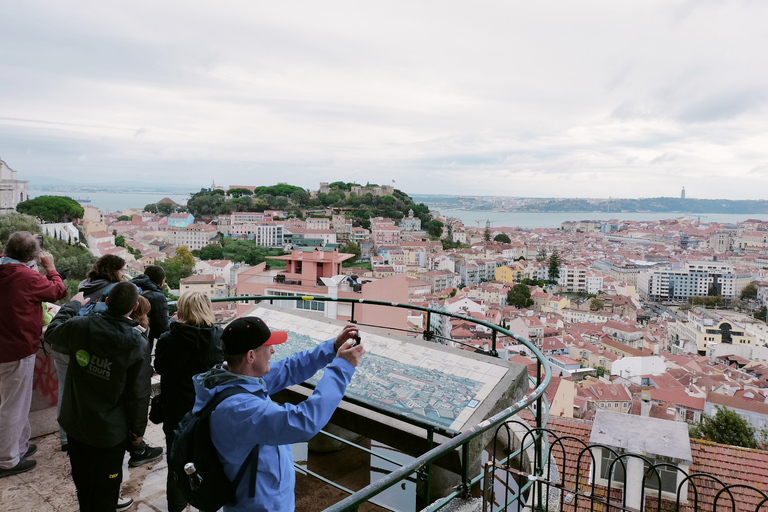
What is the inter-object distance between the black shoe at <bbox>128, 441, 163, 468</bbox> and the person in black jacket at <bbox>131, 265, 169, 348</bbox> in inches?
21.4

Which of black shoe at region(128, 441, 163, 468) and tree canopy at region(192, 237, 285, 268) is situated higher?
black shoe at region(128, 441, 163, 468)

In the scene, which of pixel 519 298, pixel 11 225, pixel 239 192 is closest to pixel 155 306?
pixel 11 225

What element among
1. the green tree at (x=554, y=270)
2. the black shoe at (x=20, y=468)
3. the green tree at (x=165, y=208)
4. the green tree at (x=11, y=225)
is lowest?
the green tree at (x=554, y=270)

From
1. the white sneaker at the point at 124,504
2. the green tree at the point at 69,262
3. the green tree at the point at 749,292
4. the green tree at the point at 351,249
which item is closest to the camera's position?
the white sneaker at the point at 124,504

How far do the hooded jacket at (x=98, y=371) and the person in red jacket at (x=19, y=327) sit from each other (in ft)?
1.88

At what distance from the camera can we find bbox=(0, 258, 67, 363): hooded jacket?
2359 millimetres

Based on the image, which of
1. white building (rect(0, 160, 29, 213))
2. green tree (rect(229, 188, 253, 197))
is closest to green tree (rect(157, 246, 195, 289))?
white building (rect(0, 160, 29, 213))

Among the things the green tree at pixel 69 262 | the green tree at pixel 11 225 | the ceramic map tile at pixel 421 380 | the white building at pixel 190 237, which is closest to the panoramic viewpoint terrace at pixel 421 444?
the ceramic map tile at pixel 421 380

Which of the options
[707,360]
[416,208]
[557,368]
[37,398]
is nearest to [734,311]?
[707,360]

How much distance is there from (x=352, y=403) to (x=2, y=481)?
5.37 ft

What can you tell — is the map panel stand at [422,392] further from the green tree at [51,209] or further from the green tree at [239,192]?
the green tree at [239,192]

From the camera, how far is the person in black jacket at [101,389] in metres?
1.90

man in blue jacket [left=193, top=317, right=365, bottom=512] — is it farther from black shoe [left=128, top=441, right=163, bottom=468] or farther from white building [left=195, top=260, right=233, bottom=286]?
white building [left=195, top=260, right=233, bottom=286]

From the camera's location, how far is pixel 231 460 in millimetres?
1275
